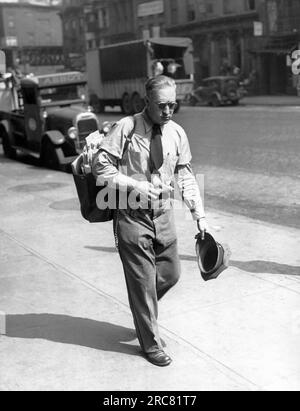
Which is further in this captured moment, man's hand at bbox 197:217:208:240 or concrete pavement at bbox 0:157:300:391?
man's hand at bbox 197:217:208:240

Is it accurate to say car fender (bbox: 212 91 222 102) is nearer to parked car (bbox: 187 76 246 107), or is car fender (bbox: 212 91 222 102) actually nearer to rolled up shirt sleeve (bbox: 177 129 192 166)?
parked car (bbox: 187 76 246 107)

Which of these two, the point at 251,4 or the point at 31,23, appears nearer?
the point at 251,4

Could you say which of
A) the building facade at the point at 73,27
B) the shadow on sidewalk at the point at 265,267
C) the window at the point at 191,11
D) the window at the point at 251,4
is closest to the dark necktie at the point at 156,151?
the shadow on sidewalk at the point at 265,267

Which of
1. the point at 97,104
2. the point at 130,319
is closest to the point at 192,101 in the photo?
the point at 97,104

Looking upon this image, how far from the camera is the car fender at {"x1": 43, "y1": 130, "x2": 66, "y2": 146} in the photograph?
13906 millimetres

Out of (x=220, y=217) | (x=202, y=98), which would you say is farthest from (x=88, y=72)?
(x=220, y=217)

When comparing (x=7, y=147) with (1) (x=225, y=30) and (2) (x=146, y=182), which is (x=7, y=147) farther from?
(1) (x=225, y=30)

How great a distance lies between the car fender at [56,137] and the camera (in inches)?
547

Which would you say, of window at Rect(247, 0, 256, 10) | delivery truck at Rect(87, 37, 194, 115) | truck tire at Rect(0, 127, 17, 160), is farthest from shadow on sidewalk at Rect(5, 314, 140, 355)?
window at Rect(247, 0, 256, 10)

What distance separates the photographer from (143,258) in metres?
3.97

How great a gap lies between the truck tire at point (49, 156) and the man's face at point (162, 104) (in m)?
10.2

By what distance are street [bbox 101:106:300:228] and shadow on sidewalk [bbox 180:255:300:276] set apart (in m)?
1.97

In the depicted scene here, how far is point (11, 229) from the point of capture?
8.09 metres

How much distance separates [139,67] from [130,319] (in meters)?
28.0
